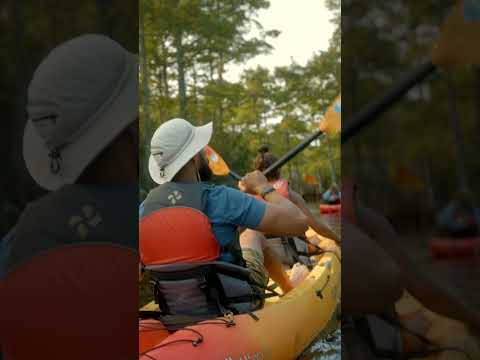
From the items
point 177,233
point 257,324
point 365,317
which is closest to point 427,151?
point 365,317

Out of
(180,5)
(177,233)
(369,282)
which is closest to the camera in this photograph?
(369,282)

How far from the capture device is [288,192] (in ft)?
12.0

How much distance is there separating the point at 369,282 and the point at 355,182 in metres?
0.11

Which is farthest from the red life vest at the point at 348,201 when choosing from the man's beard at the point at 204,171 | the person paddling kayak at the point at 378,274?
the man's beard at the point at 204,171

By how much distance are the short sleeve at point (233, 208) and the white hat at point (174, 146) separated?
0.21 meters

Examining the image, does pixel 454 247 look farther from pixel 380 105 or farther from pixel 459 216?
pixel 380 105

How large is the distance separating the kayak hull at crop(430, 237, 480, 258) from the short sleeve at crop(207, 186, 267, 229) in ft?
4.15

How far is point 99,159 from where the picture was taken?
619 mm

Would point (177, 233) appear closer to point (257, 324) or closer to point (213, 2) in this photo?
point (257, 324)

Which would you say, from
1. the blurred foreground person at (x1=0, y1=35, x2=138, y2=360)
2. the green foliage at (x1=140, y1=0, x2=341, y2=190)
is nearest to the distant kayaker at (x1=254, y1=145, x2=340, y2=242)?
the green foliage at (x1=140, y1=0, x2=341, y2=190)

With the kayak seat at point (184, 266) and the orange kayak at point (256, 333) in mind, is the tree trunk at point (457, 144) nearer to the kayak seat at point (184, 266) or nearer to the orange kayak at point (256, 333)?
the orange kayak at point (256, 333)

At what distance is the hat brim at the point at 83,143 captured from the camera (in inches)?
23.2

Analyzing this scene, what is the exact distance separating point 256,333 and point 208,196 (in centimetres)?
56

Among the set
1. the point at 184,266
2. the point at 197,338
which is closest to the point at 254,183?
the point at 184,266
